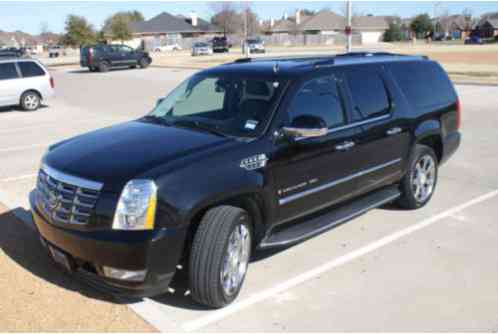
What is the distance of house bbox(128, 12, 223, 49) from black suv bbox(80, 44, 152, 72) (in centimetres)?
5435

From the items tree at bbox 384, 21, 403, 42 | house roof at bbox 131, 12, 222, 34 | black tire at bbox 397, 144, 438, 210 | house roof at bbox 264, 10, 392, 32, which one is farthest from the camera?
house roof at bbox 264, 10, 392, 32

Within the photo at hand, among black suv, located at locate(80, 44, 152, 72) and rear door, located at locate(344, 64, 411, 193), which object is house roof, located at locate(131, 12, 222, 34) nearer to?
black suv, located at locate(80, 44, 152, 72)

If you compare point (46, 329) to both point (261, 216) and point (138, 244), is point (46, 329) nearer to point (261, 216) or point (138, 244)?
point (138, 244)

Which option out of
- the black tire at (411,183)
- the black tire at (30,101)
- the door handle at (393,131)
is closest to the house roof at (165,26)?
the black tire at (30,101)

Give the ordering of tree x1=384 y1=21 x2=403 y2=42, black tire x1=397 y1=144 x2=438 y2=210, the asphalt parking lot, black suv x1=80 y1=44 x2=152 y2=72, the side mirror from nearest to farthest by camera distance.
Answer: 1. the asphalt parking lot
2. the side mirror
3. black tire x1=397 y1=144 x2=438 y2=210
4. black suv x1=80 y1=44 x2=152 y2=72
5. tree x1=384 y1=21 x2=403 y2=42

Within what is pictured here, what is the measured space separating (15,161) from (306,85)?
6.47m

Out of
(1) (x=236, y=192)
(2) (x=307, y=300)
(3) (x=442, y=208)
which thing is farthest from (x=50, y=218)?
(3) (x=442, y=208)

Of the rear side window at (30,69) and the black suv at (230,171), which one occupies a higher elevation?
the rear side window at (30,69)

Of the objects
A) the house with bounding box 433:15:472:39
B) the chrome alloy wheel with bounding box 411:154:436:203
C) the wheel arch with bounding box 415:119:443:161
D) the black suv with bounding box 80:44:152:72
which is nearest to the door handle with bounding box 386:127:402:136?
the wheel arch with bounding box 415:119:443:161

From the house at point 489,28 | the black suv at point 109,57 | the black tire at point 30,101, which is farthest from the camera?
the house at point 489,28

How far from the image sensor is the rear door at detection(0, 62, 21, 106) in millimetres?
16109

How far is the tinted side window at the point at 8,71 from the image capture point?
16078 millimetres

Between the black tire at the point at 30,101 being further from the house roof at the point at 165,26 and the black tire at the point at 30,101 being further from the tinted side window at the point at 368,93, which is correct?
the house roof at the point at 165,26

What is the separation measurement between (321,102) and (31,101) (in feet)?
46.5
